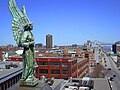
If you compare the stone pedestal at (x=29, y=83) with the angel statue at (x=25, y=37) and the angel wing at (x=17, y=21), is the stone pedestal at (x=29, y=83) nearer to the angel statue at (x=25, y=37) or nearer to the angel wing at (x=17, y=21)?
the angel statue at (x=25, y=37)

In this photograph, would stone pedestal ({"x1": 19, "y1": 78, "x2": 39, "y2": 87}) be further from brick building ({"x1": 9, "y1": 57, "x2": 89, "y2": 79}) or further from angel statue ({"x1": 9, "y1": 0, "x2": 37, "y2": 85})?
brick building ({"x1": 9, "y1": 57, "x2": 89, "y2": 79})

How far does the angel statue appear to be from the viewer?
601 inches

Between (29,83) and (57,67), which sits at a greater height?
(29,83)

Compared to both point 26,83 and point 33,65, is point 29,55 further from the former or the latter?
point 26,83

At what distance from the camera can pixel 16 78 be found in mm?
43469

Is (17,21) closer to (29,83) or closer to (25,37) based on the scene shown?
(25,37)

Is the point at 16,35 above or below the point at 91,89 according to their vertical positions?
above

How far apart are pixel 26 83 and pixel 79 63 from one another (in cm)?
5716

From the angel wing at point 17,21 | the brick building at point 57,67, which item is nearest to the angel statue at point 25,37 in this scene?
the angel wing at point 17,21

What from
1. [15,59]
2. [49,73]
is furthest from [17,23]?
[15,59]

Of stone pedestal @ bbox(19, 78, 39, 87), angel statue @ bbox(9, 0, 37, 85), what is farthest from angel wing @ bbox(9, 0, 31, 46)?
stone pedestal @ bbox(19, 78, 39, 87)

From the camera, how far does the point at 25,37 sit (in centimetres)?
1530

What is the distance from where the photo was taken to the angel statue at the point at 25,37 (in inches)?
601

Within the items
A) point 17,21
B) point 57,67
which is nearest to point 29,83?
point 17,21
